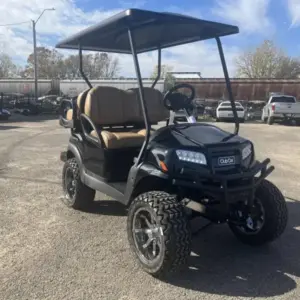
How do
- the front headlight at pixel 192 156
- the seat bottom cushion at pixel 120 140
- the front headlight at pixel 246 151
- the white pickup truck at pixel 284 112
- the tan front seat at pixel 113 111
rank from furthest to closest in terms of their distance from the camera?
the white pickup truck at pixel 284 112 < the tan front seat at pixel 113 111 < the seat bottom cushion at pixel 120 140 < the front headlight at pixel 246 151 < the front headlight at pixel 192 156

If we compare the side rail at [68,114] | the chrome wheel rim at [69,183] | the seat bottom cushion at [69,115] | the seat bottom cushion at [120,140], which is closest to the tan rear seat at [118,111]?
the seat bottom cushion at [120,140]

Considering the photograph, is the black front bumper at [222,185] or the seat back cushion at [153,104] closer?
the black front bumper at [222,185]

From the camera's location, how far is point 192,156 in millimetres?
3342

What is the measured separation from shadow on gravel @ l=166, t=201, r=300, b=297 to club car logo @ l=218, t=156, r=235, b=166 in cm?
93

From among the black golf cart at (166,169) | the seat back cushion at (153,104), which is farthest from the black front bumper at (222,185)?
the seat back cushion at (153,104)

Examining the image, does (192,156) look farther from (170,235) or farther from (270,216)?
(270,216)

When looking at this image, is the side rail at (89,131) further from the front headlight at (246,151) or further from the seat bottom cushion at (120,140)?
the front headlight at (246,151)

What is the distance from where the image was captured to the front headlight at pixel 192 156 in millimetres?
3328

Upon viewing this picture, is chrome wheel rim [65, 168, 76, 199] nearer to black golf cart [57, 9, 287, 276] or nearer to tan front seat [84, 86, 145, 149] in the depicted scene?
black golf cart [57, 9, 287, 276]

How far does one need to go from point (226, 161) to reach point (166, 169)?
0.55 m

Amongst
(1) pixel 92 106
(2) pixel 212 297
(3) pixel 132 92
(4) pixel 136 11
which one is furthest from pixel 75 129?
(2) pixel 212 297

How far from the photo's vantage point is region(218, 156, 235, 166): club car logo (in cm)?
338

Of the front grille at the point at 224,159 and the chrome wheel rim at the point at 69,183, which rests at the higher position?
the front grille at the point at 224,159

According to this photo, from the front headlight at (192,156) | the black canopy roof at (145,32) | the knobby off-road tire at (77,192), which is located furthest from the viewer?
the knobby off-road tire at (77,192)
